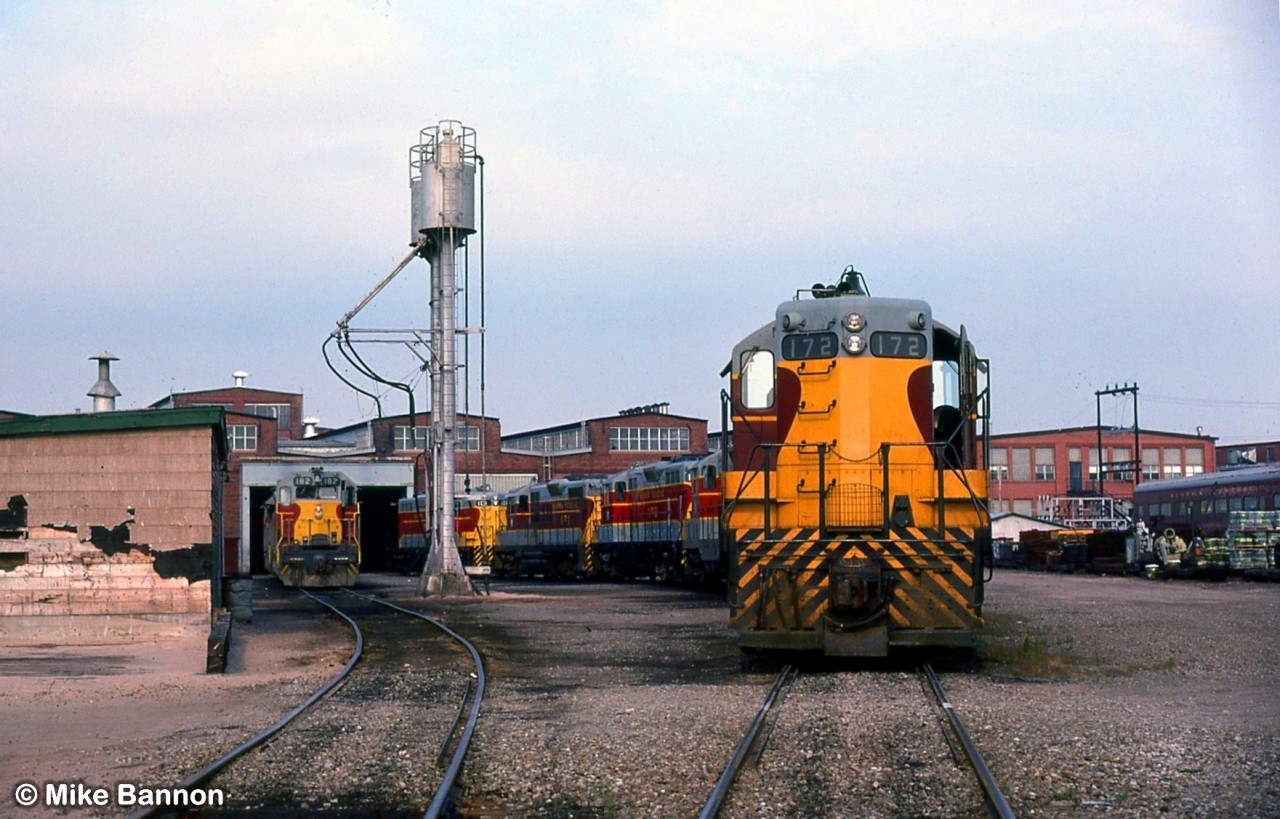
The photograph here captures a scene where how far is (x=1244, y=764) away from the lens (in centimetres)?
809

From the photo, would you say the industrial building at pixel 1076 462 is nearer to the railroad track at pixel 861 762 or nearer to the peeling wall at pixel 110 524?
the peeling wall at pixel 110 524

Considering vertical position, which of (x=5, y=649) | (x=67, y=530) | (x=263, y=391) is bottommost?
(x=5, y=649)

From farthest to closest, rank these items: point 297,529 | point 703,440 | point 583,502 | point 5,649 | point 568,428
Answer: point 568,428, point 703,440, point 583,502, point 297,529, point 5,649

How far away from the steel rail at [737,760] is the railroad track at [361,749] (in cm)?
131

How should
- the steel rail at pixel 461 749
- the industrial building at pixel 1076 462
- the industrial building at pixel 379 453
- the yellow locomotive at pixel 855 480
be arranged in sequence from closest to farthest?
the steel rail at pixel 461 749 < the yellow locomotive at pixel 855 480 < the industrial building at pixel 379 453 < the industrial building at pixel 1076 462

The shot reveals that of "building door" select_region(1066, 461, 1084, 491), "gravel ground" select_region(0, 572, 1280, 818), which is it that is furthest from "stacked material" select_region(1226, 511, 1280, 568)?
"building door" select_region(1066, 461, 1084, 491)

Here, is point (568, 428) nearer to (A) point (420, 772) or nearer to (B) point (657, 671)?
(B) point (657, 671)

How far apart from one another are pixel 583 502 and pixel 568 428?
39105mm

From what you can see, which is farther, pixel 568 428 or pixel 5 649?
pixel 568 428

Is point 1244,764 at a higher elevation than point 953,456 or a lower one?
lower

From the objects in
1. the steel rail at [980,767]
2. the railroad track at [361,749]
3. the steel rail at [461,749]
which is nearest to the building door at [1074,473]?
the steel rail at [461,749]

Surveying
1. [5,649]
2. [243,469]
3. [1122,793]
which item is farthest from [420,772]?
[243,469]

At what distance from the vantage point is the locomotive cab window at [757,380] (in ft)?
44.9

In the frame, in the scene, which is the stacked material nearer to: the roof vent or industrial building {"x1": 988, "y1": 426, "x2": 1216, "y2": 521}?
the roof vent
